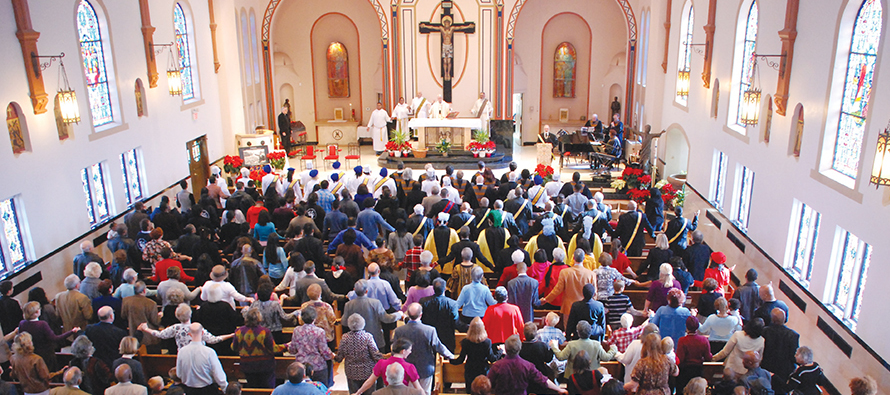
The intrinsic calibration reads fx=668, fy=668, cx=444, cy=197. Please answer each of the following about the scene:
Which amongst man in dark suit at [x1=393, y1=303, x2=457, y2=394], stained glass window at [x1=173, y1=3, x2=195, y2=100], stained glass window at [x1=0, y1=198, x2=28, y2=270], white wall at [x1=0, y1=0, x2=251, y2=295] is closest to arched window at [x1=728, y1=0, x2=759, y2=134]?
man in dark suit at [x1=393, y1=303, x2=457, y2=394]

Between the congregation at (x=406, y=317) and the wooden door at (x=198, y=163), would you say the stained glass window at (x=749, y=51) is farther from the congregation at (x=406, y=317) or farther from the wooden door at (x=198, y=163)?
the wooden door at (x=198, y=163)

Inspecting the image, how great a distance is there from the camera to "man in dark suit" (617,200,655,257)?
10180 mm

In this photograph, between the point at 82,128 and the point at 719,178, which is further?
the point at 719,178

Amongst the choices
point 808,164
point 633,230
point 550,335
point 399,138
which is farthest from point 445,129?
point 550,335

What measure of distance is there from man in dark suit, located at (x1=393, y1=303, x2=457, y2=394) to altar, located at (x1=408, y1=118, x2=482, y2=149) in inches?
574

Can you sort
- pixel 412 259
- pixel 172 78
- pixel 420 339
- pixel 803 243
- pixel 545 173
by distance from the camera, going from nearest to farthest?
pixel 420 339, pixel 412 259, pixel 803 243, pixel 172 78, pixel 545 173

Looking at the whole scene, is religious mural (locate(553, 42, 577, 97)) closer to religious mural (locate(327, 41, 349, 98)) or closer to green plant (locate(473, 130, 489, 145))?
green plant (locate(473, 130, 489, 145))

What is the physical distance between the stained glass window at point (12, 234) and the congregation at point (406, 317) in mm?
1638

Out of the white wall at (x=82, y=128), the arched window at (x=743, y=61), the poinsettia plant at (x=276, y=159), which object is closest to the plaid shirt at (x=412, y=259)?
the white wall at (x=82, y=128)

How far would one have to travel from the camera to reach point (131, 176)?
13812mm

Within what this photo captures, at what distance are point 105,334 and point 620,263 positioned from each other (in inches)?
245

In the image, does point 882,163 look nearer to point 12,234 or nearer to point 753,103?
point 753,103

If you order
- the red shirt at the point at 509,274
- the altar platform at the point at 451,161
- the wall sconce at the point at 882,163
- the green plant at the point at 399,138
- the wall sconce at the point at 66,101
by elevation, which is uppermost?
the wall sconce at the point at 66,101

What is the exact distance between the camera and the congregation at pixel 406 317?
19.9 ft
